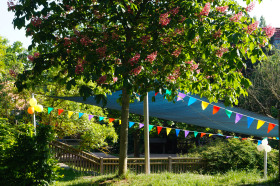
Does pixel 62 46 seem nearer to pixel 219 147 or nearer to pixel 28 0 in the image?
pixel 28 0

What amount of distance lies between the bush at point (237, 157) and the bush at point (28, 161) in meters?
7.15

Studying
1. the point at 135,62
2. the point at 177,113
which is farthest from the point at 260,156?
the point at 135,62

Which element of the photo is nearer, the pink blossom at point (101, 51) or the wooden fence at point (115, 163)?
→ the pink blossom at point (101, 51)

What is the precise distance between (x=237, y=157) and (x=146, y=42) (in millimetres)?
6639

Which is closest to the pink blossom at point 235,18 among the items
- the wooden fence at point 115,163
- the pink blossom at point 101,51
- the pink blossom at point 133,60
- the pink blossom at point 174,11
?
the pink blossom at point 174,11

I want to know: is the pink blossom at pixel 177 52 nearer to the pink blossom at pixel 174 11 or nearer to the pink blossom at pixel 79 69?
the pink blossom at pixel 174 11

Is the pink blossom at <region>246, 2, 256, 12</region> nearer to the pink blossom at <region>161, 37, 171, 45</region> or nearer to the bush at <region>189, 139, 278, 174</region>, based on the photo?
the pink blossom at <region>161, 37, 171, 45</region>

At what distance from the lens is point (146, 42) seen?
5.42 meters

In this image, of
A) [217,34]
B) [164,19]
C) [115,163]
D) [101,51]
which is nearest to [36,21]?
[101,51]

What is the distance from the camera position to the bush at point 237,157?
10.4 m

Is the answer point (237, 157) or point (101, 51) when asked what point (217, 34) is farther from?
point (237, 157)

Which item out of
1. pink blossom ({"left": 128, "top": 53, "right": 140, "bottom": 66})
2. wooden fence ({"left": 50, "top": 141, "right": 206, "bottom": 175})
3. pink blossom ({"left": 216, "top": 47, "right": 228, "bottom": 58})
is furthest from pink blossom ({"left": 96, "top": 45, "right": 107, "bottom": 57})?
wooden fence ({"left": 50, "top": 141, "right": 206, "bottom": 175})

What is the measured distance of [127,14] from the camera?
5.35 meters

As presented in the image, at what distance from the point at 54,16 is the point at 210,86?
3210 mm
